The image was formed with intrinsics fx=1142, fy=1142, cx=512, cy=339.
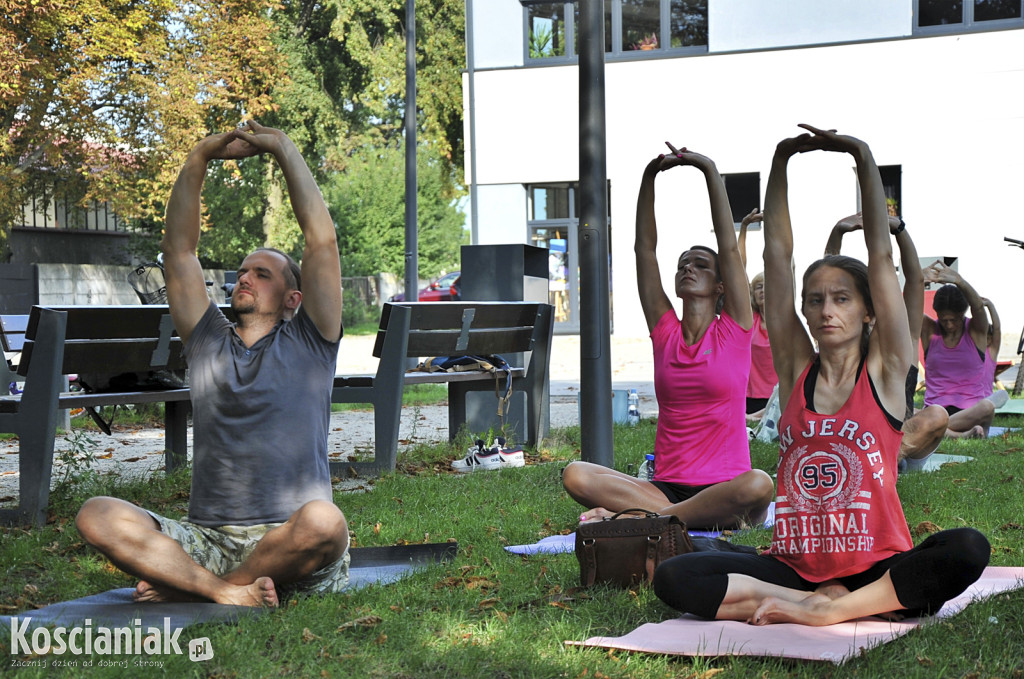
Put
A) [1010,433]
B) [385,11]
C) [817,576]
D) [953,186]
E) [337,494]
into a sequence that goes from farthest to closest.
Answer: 1. [385,11]
2. [953,186]
3. [1010,433]
4. [337,494]
5. [817,576]

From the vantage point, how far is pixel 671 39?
85.3 ft

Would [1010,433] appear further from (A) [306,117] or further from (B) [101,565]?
(A) [306,117]

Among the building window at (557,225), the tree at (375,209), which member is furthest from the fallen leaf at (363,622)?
the tree at (375,209)

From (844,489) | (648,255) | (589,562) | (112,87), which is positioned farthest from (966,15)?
(844,489)

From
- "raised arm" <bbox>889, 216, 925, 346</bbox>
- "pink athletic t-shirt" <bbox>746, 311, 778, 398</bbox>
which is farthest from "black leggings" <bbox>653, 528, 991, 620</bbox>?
"pink athletic t-shirt" <bbox>746, 311, 778, 398</bbox>

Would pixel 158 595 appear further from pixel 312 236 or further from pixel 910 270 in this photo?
pixel 910 270

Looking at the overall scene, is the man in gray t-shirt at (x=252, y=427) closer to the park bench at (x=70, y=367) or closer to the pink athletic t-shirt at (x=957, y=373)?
the park bench at (x=70, y=367)

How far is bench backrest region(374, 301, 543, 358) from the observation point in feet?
28.5

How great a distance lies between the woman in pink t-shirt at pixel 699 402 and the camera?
584 centimetres

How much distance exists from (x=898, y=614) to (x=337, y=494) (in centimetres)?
400

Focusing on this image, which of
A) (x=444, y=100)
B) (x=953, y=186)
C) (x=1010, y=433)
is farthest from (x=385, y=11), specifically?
(x=1010, y=433)

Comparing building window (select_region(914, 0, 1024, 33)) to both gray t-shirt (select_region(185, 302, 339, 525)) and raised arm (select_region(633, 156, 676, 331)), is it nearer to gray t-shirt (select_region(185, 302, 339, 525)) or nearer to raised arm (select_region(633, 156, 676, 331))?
raised arm (select_region(633, 156, 676, 331))

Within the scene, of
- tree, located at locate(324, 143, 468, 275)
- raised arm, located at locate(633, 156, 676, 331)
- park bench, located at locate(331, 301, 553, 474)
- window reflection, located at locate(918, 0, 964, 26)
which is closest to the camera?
raised arm, located at locate(633, 156, 676, 331)

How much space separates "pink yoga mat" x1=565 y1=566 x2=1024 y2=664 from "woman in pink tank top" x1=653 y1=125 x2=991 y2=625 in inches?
2.2
